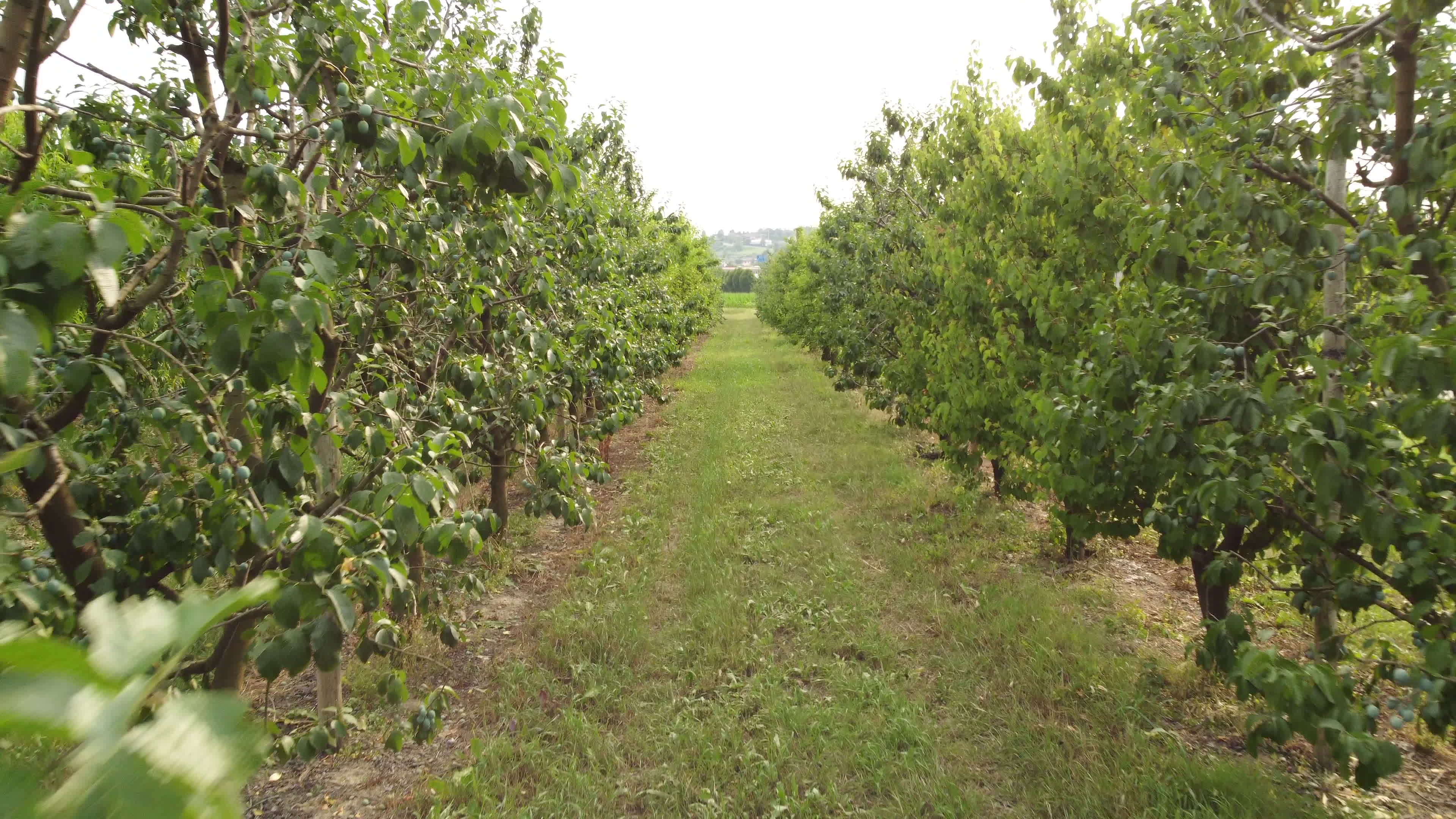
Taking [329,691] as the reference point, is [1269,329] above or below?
above

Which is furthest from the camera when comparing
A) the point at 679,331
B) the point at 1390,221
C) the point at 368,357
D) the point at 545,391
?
the point at 679,331

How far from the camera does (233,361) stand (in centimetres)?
167

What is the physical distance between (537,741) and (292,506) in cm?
224

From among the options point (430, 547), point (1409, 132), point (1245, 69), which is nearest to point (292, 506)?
point (430, 547)

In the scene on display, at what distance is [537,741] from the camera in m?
3.96

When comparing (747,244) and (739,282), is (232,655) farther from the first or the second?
(747,244)

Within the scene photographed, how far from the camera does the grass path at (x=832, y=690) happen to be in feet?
11.3

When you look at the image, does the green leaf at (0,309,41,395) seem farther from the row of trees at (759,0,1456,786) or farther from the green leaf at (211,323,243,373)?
the row of trees at (759,0,1456,786)

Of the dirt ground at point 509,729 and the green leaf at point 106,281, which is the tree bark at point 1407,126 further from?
the green leaf at point 106,281

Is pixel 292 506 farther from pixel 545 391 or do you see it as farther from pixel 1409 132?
pixel 1409 132

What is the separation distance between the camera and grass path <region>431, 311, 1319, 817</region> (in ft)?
11.3

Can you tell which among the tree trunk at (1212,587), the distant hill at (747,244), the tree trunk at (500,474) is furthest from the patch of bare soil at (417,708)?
the distant hill at (747,244)

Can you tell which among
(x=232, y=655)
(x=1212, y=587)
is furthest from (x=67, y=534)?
(x=1212, y=587)

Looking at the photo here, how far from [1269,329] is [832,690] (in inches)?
118
